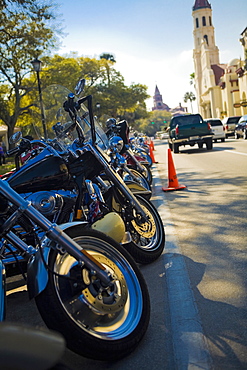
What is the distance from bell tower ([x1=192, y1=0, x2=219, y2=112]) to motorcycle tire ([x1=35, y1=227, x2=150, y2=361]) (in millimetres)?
114517

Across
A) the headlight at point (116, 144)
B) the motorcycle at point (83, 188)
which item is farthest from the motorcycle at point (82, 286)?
the headlight at point (116, 144)

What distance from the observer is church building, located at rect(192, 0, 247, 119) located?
81.1 meters

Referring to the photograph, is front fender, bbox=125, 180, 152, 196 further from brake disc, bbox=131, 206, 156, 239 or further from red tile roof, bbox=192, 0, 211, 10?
red tile roof, bbox=192, 0, 211, 10

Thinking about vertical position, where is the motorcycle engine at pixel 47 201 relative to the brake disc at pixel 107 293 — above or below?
above

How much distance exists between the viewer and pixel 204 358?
9.00 ft

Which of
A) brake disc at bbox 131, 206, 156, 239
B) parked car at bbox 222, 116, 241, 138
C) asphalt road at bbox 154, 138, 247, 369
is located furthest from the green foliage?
brake disc at bbox 131, 206, 156, 239

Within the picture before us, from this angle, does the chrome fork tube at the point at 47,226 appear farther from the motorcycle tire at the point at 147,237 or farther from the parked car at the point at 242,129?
the parked car at the point at 242,129

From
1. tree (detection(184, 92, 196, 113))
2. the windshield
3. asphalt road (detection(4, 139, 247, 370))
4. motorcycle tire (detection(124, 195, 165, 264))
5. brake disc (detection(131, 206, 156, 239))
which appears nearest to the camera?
asphalt road (detection(4, 139, 247, 370))

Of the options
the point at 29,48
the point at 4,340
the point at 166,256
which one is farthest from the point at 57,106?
the point at 29,48

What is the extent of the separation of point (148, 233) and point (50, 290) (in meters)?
2.61

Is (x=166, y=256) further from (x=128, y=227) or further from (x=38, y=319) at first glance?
(x=38, y=319)

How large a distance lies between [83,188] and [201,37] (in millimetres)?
119588

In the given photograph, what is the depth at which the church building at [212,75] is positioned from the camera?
3194 inches

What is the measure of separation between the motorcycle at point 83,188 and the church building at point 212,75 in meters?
67.6
